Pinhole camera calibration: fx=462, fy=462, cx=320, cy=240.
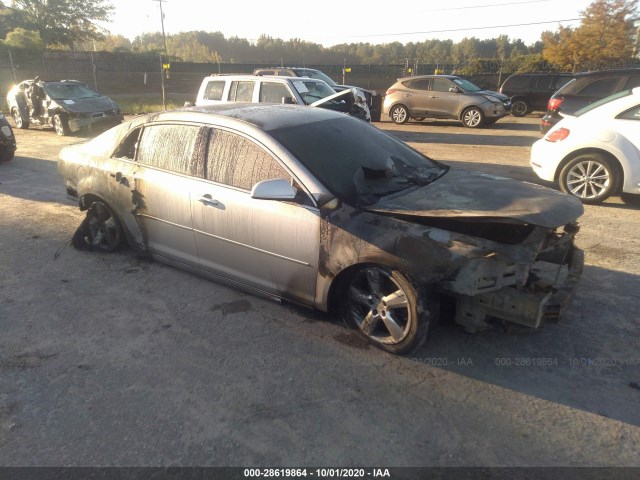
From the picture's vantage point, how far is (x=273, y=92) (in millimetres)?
10445

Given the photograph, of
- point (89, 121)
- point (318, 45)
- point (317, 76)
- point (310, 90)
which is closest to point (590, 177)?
point (310, 90)

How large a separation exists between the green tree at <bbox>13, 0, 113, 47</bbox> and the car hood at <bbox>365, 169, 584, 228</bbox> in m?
50.9

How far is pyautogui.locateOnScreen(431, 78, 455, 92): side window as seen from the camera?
15422 millimetres

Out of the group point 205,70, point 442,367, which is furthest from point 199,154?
point 205,70

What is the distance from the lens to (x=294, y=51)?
253ft

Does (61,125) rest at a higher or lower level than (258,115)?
lower

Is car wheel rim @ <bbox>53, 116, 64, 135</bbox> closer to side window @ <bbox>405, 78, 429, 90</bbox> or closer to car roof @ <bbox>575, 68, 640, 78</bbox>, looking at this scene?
side window @ <bbox>405, 78, 429, 90</bbox>

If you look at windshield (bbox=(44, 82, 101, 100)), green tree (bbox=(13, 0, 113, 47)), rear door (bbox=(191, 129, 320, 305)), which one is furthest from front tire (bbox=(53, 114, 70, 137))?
green tree (bbox=(13, 0, 113, 47))

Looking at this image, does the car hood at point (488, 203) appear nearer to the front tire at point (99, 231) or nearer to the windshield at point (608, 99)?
the front tire at point (99, 231)

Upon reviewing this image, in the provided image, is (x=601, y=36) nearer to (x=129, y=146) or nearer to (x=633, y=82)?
(x=633, y=82)

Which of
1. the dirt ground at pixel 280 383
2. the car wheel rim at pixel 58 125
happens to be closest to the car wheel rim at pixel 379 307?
the dirt ground at pixel 280 383

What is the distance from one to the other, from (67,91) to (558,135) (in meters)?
14.2

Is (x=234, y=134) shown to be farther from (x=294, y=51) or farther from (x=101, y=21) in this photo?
(x=294, y=51)

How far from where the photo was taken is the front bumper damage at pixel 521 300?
2904 millimetres
